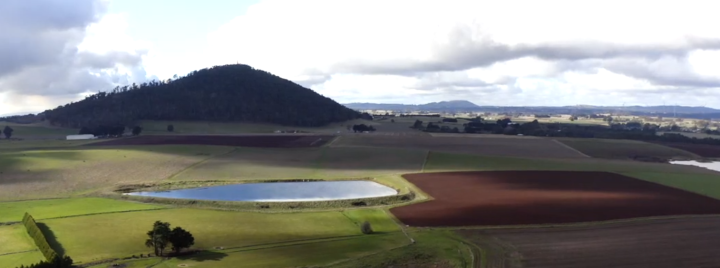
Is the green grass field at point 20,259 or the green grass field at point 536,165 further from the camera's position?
the green grass field at point 536,165

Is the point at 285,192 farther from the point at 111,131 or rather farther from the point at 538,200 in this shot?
the point at 111,131

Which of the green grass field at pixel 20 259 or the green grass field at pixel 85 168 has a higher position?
the green grass field at pixel 85 168

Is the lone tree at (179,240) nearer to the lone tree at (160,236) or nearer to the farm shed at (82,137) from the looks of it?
the lone tree at (160,236)

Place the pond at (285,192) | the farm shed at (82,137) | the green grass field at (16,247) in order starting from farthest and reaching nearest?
the farm shed at (82,137) < the pond at (285,192) < the green grass field at (16,247)

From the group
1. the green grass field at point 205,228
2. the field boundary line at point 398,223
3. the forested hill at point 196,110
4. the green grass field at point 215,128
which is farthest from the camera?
the forested hill at point 196,110

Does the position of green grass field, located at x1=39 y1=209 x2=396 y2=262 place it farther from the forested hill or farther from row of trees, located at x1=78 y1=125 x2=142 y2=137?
the forested hill

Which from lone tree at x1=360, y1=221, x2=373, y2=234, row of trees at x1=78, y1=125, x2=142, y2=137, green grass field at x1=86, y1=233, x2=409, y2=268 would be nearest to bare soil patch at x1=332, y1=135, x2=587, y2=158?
row of trees at x1=78, y1=125, x2=142, y2=137

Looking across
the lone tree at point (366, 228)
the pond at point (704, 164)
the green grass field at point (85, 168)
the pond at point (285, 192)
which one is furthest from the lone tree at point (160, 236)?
the pond at point (704, 164)

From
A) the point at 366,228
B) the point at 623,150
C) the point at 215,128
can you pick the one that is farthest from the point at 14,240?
the point at 215,128

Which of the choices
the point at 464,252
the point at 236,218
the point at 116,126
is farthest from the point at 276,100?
the point at 464,252
